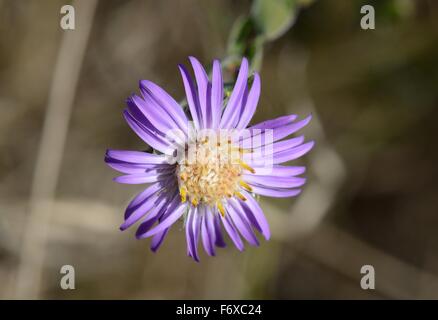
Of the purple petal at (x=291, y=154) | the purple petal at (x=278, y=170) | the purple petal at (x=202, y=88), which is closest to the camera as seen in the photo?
the purple petal at (x=202, y=88)

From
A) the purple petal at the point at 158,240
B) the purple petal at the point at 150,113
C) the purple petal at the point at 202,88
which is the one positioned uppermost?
the purple petal at the point at 202,88

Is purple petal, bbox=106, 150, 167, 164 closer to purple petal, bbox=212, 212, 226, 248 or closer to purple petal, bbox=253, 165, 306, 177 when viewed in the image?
purple petal, bbox=212, 212, 226, 248

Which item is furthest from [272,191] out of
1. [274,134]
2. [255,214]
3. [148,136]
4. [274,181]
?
[148,136]

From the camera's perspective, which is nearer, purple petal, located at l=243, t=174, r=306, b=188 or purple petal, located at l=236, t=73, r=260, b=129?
purple petal, located at l=236, t=73, r=260, b=129

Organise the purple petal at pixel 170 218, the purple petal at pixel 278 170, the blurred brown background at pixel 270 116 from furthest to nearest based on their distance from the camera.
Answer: the blurred brown background at pixel 270 116 → the purple petal at pixel 278 170 → the purple petal at pixel 170 218

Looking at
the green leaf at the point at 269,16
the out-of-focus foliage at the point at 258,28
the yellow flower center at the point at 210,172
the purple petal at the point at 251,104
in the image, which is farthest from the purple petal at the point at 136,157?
the green leaf at the point at 269,16

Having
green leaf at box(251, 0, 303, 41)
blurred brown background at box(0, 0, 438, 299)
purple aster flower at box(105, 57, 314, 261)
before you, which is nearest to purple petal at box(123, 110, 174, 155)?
purple aster flower at box(105, 57, 314, 261)

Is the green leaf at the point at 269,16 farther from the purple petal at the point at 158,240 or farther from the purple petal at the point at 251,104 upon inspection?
the purple petal at the point at 158,240
